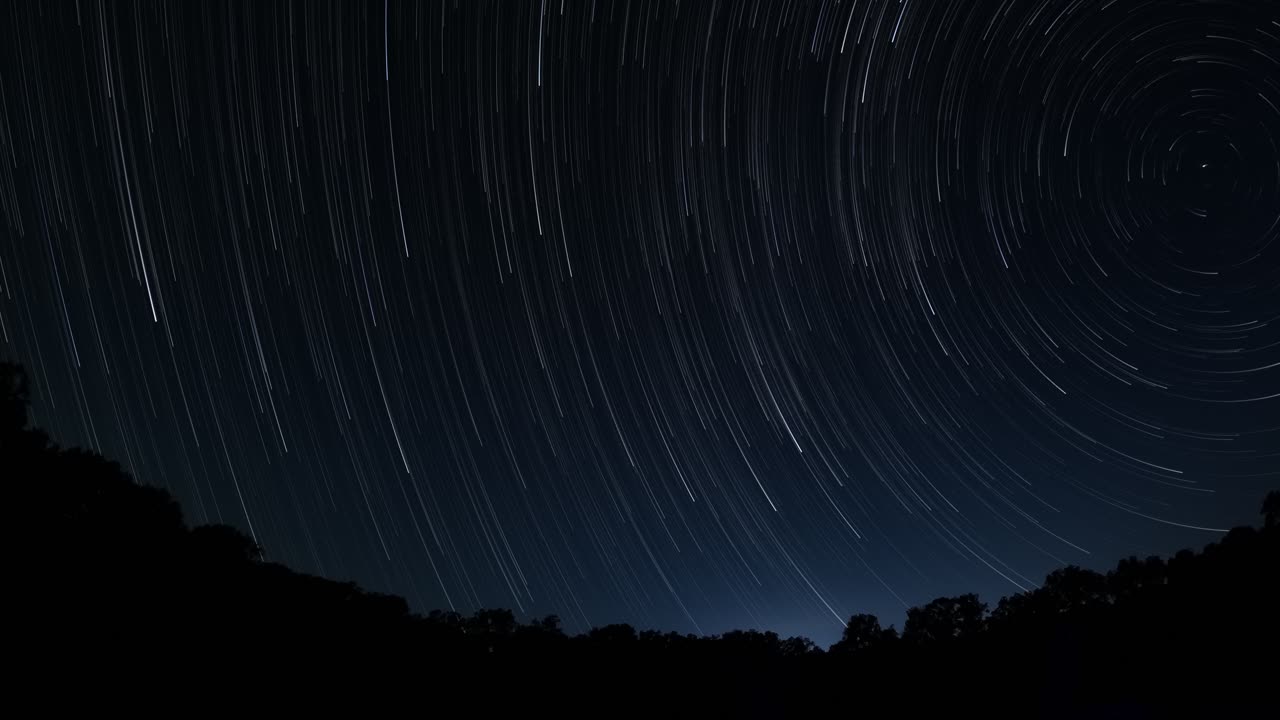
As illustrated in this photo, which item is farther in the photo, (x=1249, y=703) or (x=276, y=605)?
(x=276, y=605)

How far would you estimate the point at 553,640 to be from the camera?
2803 cm

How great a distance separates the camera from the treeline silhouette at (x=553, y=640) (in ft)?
42.7

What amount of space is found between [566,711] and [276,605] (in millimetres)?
7933

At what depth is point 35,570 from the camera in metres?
12.5

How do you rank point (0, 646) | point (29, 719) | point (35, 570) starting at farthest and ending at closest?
point (35, 570) → point (0, 646) → point (29, 719)

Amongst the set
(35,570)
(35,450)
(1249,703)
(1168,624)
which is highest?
(35,450)

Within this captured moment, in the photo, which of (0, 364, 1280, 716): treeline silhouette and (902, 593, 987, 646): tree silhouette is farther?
(902, 593, 987, 646): tree silhouette

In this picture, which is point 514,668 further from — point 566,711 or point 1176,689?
point 1176,689

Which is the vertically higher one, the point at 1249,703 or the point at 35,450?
the point at 35,450

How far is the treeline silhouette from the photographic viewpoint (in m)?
13.0

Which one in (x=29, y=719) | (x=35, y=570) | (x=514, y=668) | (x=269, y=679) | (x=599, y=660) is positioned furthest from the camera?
(x=599, y=660)

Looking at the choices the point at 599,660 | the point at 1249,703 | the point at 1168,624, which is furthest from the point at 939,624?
the point at 1249,703

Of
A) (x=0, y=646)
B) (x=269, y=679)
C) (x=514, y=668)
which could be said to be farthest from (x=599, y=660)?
(x=0, y=646)

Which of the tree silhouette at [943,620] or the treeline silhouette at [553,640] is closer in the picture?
the treeline silhouette at [553,640]
